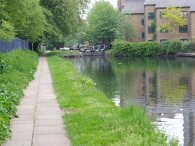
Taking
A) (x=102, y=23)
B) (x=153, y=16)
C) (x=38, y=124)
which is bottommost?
(x=38, y=124)

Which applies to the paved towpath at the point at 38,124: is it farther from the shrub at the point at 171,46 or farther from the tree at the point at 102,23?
the tree at the point at 102,23

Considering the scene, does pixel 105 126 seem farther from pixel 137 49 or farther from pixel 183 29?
pixel 183 29

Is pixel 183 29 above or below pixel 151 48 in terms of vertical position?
above

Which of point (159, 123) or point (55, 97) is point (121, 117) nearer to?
point (159, 123)

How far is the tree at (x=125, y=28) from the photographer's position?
96812 millimetres

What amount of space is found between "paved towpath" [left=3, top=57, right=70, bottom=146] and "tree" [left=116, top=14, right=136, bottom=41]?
80.5 meters

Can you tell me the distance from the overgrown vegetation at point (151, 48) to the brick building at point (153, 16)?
639cm

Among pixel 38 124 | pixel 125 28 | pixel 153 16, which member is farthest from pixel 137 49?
pixel 38 124

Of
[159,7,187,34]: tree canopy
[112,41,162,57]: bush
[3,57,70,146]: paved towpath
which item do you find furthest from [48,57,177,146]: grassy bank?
[159,7,187,34]: tree canopy

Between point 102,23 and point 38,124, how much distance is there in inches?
3778

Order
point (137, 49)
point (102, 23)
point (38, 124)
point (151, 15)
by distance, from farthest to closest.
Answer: point (102, 23), point (151, 15), point (137, 49), point (38, 124)

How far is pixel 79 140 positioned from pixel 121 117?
279 cm

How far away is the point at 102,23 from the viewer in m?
107

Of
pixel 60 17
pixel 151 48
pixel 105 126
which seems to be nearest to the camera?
pixel 105 126
